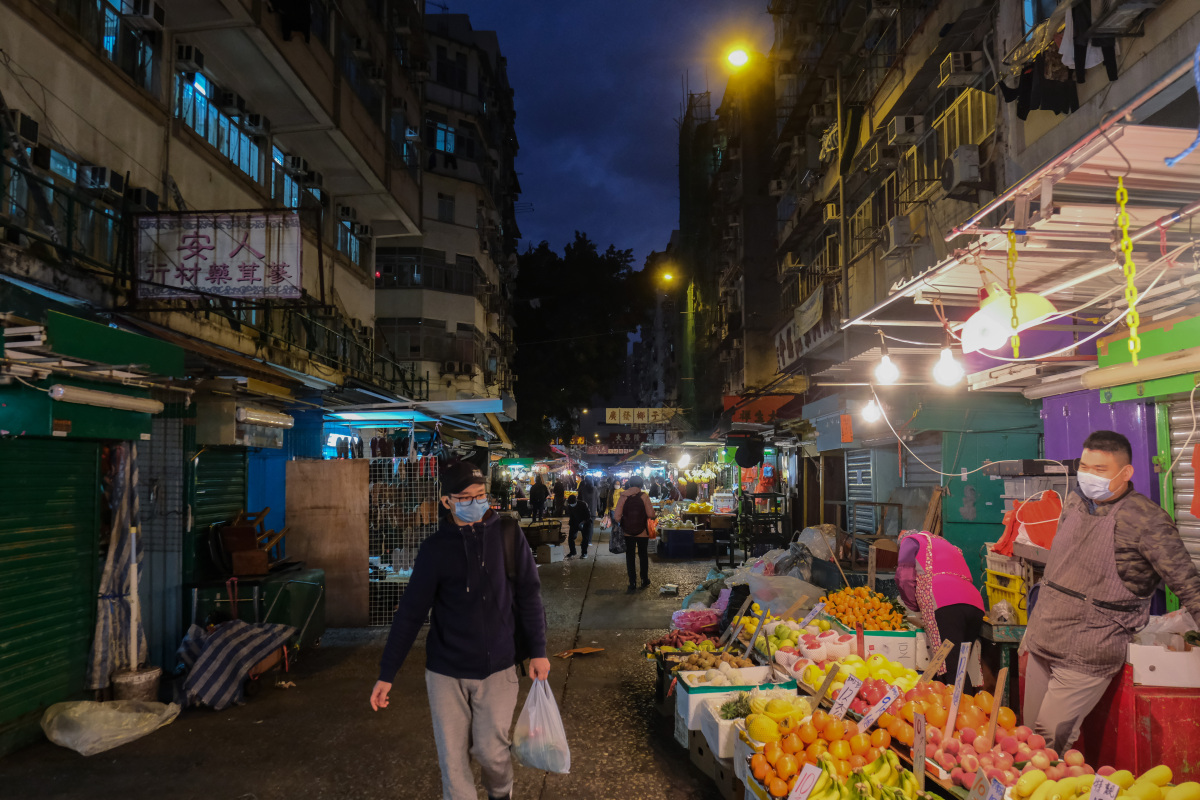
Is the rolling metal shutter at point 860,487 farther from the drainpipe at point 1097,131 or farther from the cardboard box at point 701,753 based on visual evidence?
the drainpipe at point 1097,131

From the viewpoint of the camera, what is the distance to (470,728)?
3986 mm

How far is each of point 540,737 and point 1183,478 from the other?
5.38 m

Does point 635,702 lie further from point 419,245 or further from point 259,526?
point 419,245

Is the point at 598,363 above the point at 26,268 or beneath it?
above

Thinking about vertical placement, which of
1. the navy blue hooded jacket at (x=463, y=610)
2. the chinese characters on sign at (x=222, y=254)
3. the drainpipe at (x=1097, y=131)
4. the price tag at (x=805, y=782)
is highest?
the chinese characters on sign at (x=222, y=254)

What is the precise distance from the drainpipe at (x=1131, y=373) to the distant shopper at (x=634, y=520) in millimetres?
7363

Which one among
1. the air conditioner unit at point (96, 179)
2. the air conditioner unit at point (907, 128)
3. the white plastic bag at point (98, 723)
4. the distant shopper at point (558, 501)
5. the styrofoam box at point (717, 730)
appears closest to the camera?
the styrofoam box at point (717, 730)

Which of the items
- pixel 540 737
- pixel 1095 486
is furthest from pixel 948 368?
pixel 540 737

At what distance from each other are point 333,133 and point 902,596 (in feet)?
46.0

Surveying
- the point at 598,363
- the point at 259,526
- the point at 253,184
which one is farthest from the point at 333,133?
the point at 598,363

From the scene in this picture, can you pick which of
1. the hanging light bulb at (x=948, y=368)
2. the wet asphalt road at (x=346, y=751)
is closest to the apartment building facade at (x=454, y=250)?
the wet asphalt road at (x=346, y=751)

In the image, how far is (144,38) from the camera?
994cm

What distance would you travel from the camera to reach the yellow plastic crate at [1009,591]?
252 inches

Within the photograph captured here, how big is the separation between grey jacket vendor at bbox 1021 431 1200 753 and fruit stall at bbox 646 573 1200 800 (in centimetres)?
35
